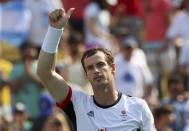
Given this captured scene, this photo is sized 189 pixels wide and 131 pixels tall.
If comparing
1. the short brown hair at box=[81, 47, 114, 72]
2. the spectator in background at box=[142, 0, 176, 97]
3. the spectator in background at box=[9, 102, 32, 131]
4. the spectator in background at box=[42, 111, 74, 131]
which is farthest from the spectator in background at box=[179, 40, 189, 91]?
the short brown hair at box=[81, 47, 114, 72]

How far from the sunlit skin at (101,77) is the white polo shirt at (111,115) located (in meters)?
0.07

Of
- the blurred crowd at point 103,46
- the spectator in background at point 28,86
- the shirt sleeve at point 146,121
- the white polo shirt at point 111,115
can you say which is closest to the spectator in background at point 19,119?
the blurred crowd at point 103,46

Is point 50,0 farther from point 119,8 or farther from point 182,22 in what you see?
point 182,22

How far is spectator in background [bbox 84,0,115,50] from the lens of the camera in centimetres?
1620

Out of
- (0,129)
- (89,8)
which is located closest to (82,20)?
(89,8)

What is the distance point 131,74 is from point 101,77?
653 centimetres

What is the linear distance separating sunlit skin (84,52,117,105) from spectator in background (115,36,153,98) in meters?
6.09

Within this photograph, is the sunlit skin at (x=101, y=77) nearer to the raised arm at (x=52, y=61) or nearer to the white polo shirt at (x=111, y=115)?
the white polo shirt at (x=111, y=115)

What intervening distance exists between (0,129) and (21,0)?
4.45m

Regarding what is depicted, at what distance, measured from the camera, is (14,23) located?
54.0ft

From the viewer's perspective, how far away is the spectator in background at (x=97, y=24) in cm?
1620

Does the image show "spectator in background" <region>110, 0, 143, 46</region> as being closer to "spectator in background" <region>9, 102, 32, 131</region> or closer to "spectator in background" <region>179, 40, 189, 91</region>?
"spectator in background" <region>179, 40, 189, 91</region>

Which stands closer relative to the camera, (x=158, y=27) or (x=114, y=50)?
(x=114, y=50)

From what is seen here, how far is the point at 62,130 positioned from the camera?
11.8 m
